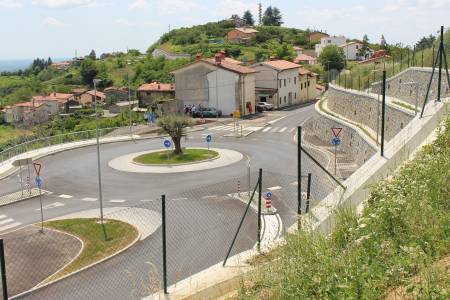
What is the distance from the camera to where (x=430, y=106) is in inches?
583

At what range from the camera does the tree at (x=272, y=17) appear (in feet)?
577

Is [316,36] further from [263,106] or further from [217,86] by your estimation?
[217,86]

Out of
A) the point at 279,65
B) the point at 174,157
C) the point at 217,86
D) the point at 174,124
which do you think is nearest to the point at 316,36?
the point at 279,65

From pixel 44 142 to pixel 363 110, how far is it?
82.5 feet

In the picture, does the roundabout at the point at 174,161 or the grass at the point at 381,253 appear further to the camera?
the roundabout at the point at 174,161

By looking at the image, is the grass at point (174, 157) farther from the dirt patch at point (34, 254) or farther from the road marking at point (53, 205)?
the dirt patch at point (34, 254)

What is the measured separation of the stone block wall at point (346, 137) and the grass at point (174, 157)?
8.47 m

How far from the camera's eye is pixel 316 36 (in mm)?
151875

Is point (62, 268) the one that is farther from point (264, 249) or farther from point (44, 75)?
point (44, 75)

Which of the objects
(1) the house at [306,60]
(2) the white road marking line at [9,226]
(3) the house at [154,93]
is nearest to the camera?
(2) the white road marking line at [9,226]

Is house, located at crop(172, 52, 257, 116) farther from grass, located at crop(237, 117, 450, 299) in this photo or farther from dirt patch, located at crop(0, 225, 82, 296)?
grass, located at crop(237, 117, 450, 299)

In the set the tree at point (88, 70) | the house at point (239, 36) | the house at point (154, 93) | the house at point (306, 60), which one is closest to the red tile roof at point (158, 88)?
the house at point (154, 93)

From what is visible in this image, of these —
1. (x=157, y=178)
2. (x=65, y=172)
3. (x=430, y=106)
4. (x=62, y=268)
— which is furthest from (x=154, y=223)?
(x=65, y=172)

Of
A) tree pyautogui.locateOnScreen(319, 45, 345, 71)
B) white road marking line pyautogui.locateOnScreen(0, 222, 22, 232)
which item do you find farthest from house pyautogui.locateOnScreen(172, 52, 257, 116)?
white road marking line pyautogui.locateOnScreen(0, 222, 22, 232)
